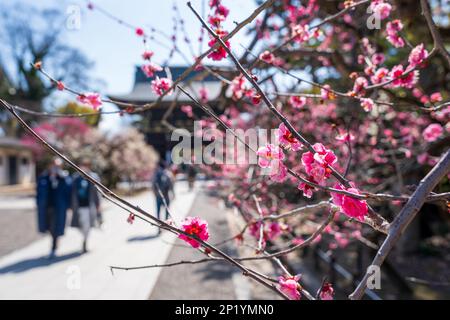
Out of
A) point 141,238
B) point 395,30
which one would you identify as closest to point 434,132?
point 395,30

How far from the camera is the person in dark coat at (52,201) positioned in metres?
5.53

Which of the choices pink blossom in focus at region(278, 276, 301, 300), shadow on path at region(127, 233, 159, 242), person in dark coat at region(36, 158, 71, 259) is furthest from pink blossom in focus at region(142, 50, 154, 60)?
shadow on path at region(127, 233, 159, 242)

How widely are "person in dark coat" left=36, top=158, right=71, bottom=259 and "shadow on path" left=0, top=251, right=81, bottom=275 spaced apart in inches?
5.7

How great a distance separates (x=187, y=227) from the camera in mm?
1326

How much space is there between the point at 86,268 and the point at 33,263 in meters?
0.98

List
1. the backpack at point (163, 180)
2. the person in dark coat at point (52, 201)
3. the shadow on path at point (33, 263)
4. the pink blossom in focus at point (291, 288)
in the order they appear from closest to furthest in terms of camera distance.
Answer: the pink blossom in focus at point (291, 288) → the shadow on path at point (33, 263) → the person in dark coat at point (52, 201) → the backpack at point (163, 180)

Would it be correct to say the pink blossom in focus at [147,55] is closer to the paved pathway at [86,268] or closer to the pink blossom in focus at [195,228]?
the paved pathway at [86,268]

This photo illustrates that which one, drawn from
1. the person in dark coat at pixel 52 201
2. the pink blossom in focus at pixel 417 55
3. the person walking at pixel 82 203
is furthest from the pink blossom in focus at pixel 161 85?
the person in dark coat at pixel 52 201

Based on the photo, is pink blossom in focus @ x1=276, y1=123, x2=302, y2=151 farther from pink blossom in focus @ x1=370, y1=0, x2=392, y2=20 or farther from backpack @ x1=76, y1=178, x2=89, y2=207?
backpack @ x1=76, y1=178, x2=89, y2=207

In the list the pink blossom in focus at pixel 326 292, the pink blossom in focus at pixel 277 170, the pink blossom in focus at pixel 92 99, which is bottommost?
the pink blossom in focus at pixel 326 292

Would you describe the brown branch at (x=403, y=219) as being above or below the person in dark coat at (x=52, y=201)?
above
